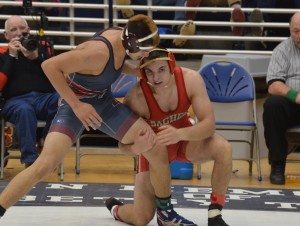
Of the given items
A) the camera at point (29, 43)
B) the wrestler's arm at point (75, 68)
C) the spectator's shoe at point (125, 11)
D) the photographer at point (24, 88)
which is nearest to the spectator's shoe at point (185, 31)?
the spectator's shoe at point (125, 11)

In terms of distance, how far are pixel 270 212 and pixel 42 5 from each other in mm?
3837

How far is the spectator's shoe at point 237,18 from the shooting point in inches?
328

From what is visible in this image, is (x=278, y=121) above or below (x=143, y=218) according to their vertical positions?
above

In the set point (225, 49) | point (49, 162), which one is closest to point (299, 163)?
point (225, 49)

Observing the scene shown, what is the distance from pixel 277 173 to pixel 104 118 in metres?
2.32

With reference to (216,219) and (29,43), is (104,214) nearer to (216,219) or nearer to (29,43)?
(216,219)

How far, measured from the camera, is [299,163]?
7.73 metres

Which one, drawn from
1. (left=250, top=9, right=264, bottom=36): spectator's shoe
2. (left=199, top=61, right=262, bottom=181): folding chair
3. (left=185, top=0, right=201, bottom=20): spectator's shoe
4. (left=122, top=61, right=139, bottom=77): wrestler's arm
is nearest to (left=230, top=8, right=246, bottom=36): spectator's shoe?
(left=250, top=9, right=264, bottom=36): spectator's shoe

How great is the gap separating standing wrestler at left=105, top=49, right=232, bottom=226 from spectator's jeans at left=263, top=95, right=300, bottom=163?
1952mm

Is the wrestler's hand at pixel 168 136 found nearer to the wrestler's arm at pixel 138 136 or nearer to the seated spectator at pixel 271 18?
the wrestler's arm at pixel 138 136

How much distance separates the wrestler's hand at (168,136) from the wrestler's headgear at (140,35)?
1.56ft

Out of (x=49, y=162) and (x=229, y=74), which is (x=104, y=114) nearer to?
(x=49, y=162)

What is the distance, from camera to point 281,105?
6.85 meters

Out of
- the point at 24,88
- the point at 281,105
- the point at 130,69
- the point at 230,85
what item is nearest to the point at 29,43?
the point at 24,88
